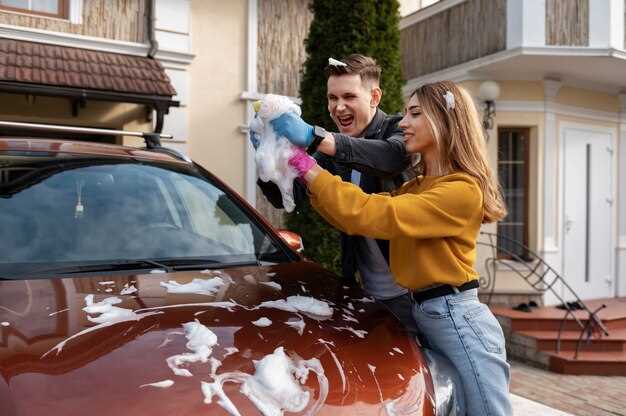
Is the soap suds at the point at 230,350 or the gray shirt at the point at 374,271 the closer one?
the soap suds at the point at 230,350

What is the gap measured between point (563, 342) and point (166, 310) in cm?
549

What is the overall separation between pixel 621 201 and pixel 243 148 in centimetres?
563

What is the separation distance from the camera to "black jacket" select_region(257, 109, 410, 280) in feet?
6.83

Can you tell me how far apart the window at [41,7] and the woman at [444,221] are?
19.5ft

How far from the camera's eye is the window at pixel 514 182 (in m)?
7.87

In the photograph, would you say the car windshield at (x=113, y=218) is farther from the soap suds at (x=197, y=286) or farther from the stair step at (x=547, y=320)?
the stair step at (x=547, y=320)

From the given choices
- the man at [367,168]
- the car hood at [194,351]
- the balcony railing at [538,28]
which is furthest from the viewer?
the balcony railing at [538,28]

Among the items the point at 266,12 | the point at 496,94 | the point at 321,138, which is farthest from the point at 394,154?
the point at 266,12

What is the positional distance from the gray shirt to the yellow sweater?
0.36 meters

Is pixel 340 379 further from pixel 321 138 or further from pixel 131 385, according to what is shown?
pixel 321 138

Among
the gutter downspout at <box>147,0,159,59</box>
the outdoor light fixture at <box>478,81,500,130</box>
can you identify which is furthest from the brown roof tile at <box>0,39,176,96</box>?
the outdoor light fixture at <box>478,81,500,130</box>

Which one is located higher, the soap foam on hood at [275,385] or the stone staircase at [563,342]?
the soap foam on hood at [275,385]

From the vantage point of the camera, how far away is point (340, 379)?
61.8 inches

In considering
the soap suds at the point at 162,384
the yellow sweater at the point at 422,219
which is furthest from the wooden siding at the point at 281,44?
the soap suds at the point at 162,384
